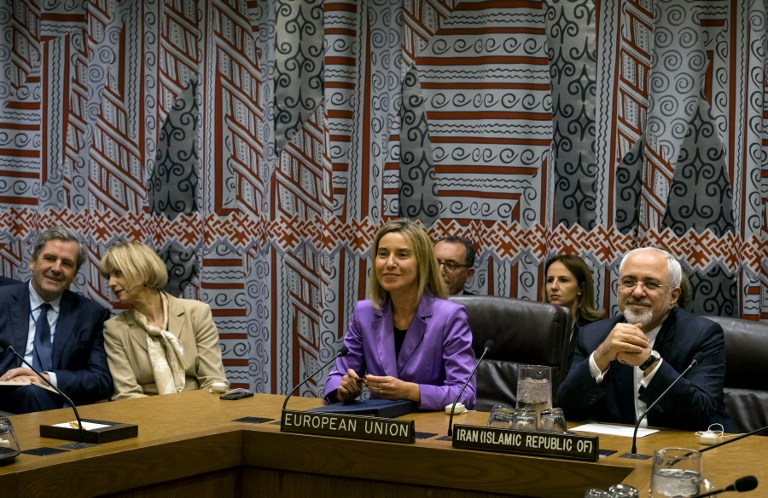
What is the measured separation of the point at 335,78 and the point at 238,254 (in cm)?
105

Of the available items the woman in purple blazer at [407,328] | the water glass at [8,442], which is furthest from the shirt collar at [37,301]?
the water glass at [8,442]

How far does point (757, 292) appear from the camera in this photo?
13.8ft

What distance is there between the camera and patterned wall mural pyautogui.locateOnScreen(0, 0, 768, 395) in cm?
436

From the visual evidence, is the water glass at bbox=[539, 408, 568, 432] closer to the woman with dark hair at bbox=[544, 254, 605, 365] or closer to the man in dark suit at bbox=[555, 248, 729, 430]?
the man in dark suit at bbox=[555, 248, 729, 430]

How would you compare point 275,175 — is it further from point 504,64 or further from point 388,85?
point 504,64

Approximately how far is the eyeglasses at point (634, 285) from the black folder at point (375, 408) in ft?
2.52

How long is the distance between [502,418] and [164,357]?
1.93 meters

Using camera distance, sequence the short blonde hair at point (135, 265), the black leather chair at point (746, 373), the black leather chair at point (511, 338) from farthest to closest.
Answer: the short blonde hair at point (135, 265), the black leather chair at point (511, 338), the black leather chair at point (746, 373)

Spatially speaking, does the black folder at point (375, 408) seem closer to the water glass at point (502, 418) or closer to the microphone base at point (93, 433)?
the water glass at point (502, 418)

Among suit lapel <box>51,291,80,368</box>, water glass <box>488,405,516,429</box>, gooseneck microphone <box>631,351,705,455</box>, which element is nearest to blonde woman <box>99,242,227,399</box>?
A: suit lapel <box>51,291,80,368</box>

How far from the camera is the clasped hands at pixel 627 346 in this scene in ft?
9.39

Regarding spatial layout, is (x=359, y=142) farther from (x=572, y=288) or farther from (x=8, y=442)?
(x=8, y=442)

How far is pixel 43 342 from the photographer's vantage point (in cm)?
416

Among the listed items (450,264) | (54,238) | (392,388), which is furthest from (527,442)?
(54,238)
